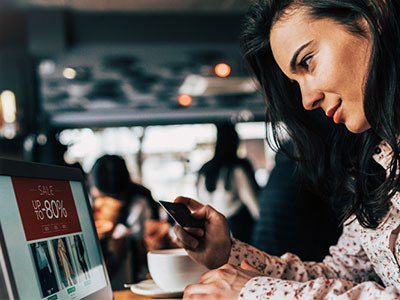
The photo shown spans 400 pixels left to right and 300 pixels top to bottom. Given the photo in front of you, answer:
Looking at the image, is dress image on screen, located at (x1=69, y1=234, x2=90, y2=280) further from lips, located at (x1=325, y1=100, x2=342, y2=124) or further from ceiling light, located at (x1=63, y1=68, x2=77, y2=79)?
ceiling light, located at (x1=63, y1=68, x2=77, y2=79)

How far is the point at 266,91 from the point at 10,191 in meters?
0.88

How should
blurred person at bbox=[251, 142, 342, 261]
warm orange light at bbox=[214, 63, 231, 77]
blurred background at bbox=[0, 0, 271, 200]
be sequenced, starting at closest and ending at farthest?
1. blurred person at bbox=[251, 142, 342, 261]
2. blurred background at bbox=[0, 0, 271, 200]
3. warm orange light at bbox=[214, 63, 231, 77]

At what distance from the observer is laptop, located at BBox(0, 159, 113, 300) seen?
2.30ft

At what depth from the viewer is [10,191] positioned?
2.49ft

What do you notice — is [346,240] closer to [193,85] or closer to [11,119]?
[11,119]

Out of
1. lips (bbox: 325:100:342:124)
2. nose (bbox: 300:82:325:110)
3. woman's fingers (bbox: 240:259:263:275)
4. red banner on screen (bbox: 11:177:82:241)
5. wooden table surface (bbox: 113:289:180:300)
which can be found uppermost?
nose (bbox: 300:82:325:110)

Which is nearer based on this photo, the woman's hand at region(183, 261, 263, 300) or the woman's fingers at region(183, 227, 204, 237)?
the woman's hand at region(183, 261, 263, 300)

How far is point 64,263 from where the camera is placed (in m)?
0.84

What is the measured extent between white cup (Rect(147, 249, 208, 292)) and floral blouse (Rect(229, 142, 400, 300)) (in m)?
0.18

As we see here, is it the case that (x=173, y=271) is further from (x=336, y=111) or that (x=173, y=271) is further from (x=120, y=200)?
(x=120, y=200)

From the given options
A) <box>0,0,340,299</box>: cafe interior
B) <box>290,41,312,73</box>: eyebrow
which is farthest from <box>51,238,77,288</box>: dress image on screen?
<box>290,41,312,73</box>: eyebrow

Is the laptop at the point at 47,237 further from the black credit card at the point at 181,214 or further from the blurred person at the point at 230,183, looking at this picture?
the blurred person at the point at 230,183

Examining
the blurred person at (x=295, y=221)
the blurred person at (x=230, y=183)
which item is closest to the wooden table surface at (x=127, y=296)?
the blurred person at (x=295, y=221)

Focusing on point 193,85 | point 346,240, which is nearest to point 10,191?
point 346,240
